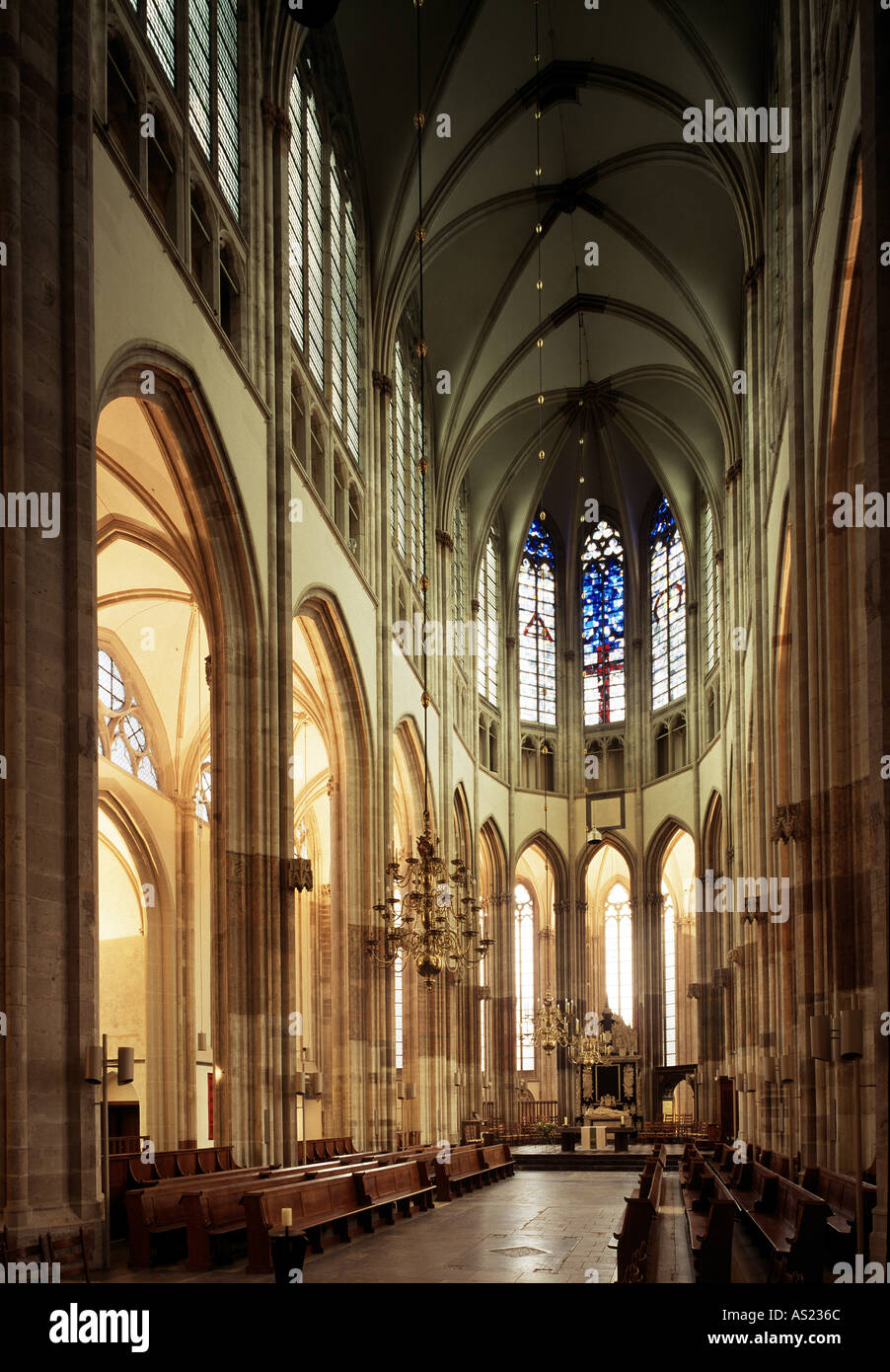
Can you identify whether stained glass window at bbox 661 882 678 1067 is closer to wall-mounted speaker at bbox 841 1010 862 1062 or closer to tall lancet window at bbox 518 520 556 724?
tall lancet window at bbox 518 520 556 724

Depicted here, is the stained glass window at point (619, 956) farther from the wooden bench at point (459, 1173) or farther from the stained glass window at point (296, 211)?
the stained glass window at point (296, 211)

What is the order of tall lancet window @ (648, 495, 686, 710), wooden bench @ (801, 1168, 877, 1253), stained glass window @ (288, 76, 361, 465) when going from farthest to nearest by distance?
tall lancet window @ (648, 495, 686, 710) → stained glass window @ (288, 76, 361, 465) → wooden bench @ (801, 1168, 877, 1253)

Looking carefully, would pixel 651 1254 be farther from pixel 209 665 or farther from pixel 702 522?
pixel 702 522

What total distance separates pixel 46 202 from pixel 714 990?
96.0 feet

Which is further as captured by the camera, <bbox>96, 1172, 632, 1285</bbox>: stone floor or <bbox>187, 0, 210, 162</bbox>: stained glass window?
<bbox>187, 0, 210, 162</bbox>: stained glass window

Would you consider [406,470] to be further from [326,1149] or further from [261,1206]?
[261,1206]

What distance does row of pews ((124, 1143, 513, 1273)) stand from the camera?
11.5 m

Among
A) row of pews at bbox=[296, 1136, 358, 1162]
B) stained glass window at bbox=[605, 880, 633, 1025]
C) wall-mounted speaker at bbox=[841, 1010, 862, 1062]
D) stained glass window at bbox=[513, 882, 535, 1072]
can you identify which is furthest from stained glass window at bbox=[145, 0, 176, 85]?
stained glass window at bbox=[605, 880, 633, 1025]

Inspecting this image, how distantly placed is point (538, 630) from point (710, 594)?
7203 millimetres

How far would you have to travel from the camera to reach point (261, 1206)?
11336 mm

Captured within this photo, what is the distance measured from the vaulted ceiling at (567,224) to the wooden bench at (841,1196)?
57.7 ft

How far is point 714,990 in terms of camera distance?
3581 centimetres

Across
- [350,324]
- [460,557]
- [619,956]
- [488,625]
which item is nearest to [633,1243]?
[350,324]

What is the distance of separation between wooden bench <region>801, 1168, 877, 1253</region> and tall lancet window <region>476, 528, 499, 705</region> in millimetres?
25986
